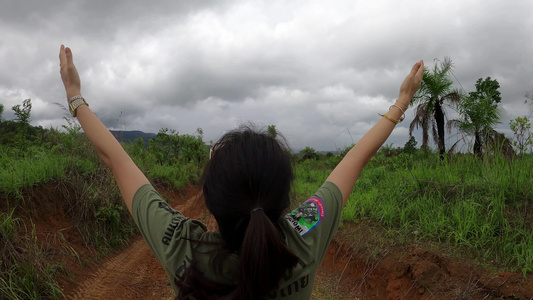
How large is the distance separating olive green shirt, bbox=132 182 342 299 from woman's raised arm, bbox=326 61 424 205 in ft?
0.53

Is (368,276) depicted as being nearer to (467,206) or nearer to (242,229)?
(467,206)

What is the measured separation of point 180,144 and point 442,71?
1101 cm

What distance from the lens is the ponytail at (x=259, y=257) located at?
956 millimetres

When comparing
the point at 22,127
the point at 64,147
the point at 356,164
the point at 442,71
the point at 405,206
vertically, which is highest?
the point at 442,71

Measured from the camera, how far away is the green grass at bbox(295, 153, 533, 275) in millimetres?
3514

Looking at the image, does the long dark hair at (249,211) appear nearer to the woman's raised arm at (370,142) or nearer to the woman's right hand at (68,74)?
the woman's raised arm at (370,142)

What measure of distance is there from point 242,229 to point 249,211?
0.07m

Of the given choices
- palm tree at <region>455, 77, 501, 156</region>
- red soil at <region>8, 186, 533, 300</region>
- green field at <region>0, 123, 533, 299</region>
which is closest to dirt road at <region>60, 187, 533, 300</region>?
red soil at <region>8, 186, 533, 300</region>

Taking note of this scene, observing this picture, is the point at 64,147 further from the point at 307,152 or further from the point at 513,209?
the point at 307,152

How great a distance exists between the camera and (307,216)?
1.19 meters

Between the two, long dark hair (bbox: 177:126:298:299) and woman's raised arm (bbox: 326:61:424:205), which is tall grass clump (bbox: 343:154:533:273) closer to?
woman's raised arm (bbox: 326:61:424:205)

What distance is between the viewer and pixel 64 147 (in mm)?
6051

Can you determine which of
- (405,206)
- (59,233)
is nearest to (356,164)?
(405,206)

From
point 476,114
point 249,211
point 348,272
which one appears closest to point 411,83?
point 249,211
